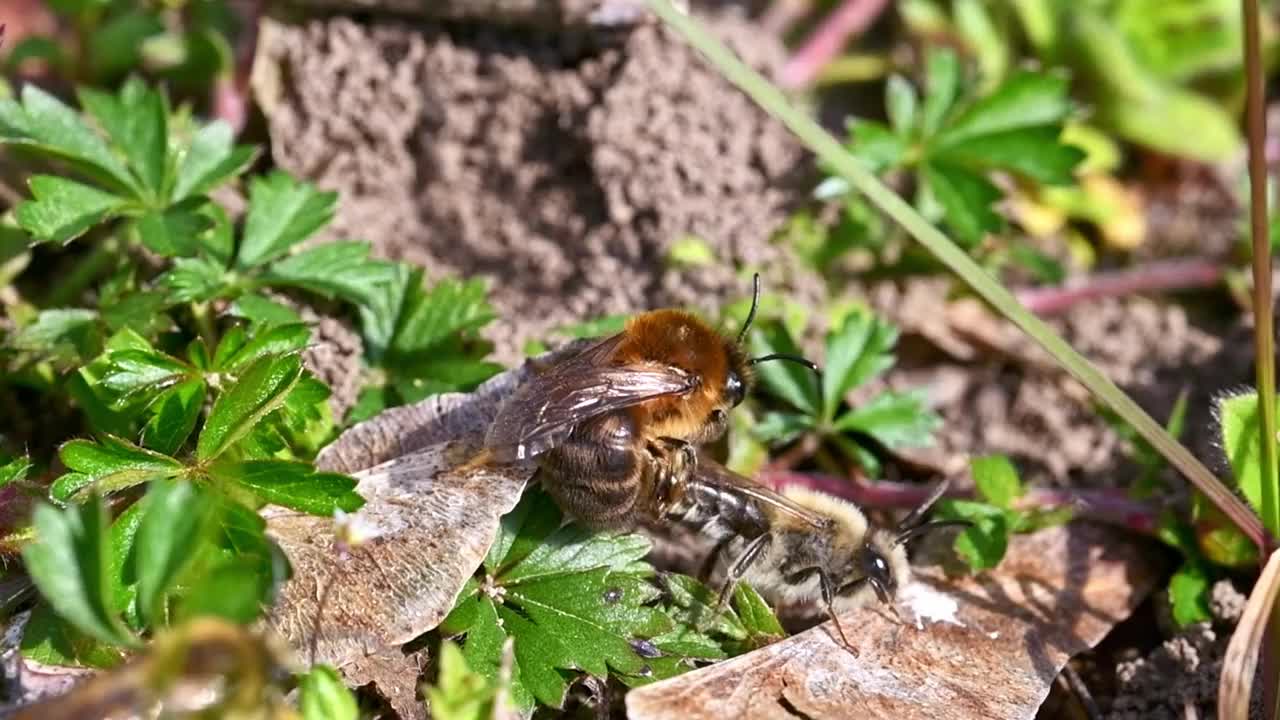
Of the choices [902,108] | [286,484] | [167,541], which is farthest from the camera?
[902,108]

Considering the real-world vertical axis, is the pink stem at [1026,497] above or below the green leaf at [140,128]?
below

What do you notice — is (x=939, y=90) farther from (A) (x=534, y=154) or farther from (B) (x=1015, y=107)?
(A) (x=534, y=154)

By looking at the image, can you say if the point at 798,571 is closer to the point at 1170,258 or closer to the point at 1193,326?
the point at 1193,326

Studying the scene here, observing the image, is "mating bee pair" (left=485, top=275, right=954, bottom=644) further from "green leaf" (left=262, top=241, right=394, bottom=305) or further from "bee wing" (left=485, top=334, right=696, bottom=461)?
"green leaf" (left=262, top=241, right=394, bottom=305)

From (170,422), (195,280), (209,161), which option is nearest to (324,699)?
(170,422)

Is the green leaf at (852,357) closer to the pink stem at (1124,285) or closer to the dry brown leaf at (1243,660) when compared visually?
the pink stem at (1124,285)

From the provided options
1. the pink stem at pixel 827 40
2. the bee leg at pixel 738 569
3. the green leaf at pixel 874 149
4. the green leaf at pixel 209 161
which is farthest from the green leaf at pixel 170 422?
the pink stem at pixel 827 40

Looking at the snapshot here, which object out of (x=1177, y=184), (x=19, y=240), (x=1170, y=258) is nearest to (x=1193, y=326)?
(x=1170, y=258)
